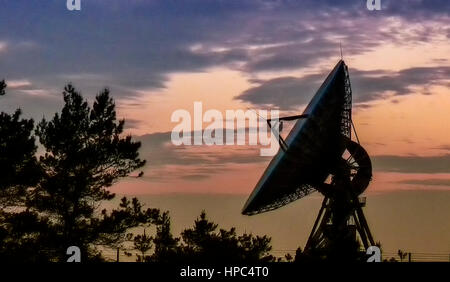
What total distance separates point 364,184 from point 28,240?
21416mm

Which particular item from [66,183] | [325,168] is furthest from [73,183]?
[325,168]

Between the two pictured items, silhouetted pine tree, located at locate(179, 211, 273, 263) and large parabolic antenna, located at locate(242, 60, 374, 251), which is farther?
silhouetted pine tree, located at locate(179, 211, 273, 263)

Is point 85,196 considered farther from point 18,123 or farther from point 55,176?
point 18,123

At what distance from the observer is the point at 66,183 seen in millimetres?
60156

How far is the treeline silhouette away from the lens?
58.0 m

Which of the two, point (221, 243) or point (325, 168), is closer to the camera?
point (325, 168)

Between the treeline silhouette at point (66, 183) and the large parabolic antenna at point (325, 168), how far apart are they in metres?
6.60

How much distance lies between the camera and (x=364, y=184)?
5566 centimetres

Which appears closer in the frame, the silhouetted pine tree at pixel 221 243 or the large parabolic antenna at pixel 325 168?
the large parabolic antenna at pixel 325 168

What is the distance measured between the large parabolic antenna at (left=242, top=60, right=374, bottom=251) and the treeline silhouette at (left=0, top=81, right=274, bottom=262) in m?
6.60

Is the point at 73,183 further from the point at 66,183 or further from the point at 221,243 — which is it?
the point at 221,243

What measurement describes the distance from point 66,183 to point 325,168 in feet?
57.7

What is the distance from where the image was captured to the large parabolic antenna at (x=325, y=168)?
4866cm
